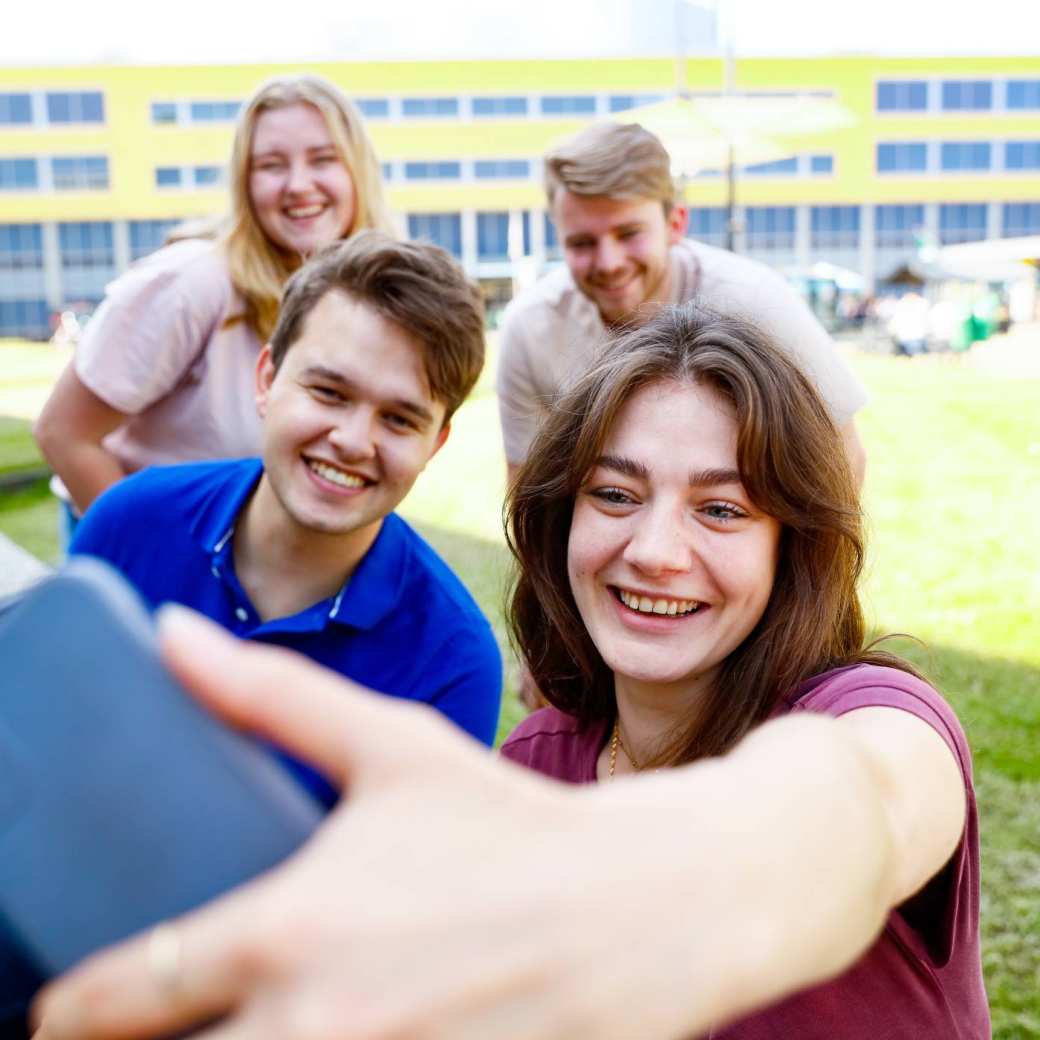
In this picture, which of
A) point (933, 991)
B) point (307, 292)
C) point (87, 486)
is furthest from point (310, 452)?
point (933, 991)

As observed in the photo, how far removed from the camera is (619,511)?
5.20 feet

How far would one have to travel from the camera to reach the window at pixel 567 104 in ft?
165

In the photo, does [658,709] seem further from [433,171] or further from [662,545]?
[433,171]

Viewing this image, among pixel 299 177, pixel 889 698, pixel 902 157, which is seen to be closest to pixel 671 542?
pixel 889 698

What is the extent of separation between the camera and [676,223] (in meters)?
3.14

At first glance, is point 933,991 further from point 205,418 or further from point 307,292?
point 205,418

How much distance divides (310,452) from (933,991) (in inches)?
46.9

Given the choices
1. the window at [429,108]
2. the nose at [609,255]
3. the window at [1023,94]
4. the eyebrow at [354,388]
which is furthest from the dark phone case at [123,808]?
the window at [1023,94]

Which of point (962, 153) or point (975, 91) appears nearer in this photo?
point (962, 153)

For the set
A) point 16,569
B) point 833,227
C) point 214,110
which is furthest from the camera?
point 833,227

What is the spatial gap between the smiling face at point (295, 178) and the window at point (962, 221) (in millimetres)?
53400

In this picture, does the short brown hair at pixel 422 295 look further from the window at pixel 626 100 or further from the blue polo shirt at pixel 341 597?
the window at pixel 626 100

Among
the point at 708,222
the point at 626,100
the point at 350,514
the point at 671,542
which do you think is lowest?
the point at 708,222

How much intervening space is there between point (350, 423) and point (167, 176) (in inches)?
2096
